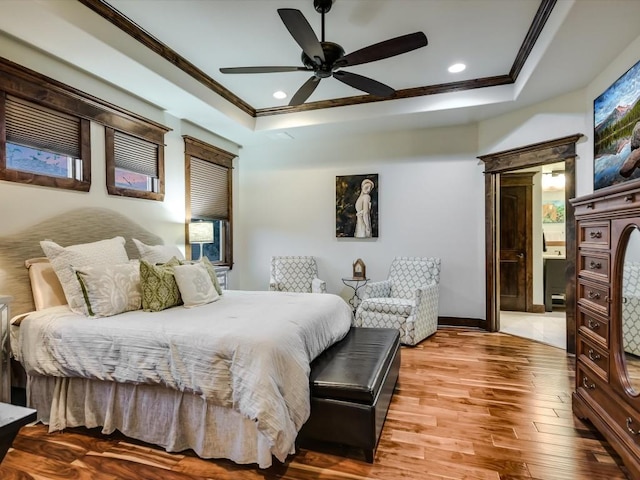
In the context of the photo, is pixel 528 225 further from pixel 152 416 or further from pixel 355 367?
pixel 152 416

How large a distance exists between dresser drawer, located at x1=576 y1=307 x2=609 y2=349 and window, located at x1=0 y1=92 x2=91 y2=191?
4031mm

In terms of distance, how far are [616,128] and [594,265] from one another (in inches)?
63.8

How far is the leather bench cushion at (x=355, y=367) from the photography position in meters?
2.00

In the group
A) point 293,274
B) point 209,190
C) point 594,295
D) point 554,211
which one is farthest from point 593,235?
point 554,211

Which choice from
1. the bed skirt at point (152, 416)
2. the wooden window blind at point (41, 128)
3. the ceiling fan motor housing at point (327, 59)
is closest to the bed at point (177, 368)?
the bed skirt at point (152, 416)

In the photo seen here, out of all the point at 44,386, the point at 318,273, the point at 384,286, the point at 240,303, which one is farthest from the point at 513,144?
the point at 44,386

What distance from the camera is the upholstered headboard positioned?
102 inches

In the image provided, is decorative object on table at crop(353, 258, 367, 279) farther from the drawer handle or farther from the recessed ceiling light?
the drawer handle

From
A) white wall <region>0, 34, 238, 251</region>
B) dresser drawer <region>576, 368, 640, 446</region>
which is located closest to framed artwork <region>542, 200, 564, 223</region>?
dresser drawer <region>576, 368, 640, 446</region>

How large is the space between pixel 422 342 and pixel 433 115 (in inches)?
109

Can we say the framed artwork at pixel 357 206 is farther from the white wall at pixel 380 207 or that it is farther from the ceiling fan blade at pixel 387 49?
the ceiling fan blade at pixel 387 49

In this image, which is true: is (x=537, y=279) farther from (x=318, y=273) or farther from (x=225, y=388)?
(x=225, y=388)

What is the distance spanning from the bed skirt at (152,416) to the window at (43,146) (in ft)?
5.07

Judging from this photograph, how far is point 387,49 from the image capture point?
2.46 m
